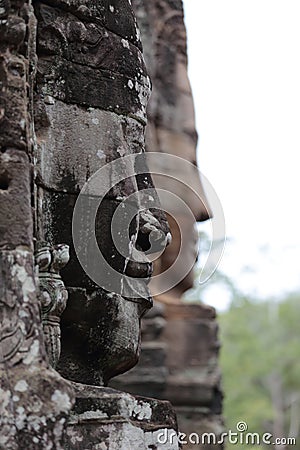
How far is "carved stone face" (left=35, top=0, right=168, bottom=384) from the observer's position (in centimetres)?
441

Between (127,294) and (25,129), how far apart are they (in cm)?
108

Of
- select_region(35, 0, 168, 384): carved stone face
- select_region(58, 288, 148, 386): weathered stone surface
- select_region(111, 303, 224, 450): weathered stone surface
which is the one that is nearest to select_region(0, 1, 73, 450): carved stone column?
select_region(35, 0, 168, 384): carved stone face

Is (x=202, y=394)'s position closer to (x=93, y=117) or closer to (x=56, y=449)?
(x=93, y=117)

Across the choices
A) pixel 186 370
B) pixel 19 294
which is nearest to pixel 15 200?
Answer: pixel 19 294

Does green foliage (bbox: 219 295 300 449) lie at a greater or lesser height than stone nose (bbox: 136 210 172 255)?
lesser

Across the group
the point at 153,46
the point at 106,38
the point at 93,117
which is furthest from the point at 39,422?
the point at 153,46

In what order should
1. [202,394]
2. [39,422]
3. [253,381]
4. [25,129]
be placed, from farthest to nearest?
[253,381] < [202,394] < [25,129] < [39,422]

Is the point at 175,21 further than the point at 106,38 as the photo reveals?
Yes

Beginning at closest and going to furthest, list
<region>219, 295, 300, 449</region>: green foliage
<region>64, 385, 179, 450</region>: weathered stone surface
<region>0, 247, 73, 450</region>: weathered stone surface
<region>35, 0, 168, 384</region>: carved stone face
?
<region>0, 247, 73, 450</region>: weathered stone surface
<region>64, 385, 179, 450</region>: weathered stone surface
<region>35, 0, 168, 384</region>: carved stone face
<region>219, 295, 300, 449</region>: green foliage

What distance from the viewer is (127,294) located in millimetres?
4500

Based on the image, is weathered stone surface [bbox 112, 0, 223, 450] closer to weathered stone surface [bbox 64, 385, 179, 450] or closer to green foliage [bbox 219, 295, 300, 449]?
weathered stone surface [bbox 64, 385, 179, 450]

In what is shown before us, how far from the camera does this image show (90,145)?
14.8 feet

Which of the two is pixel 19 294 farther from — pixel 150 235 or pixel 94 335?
pixel 150 235

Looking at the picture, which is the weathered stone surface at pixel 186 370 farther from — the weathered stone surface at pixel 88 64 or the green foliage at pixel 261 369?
the green foliage at pixel 261 369
